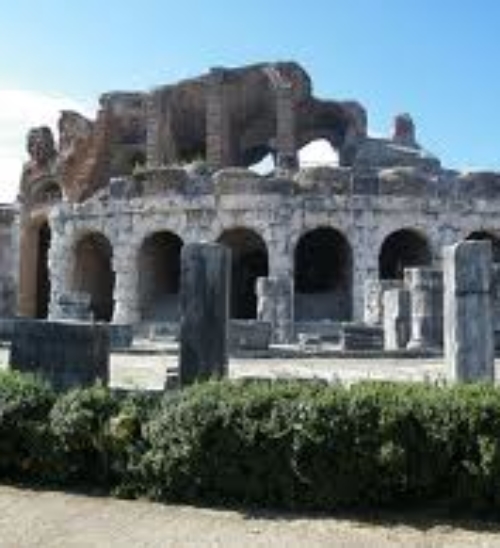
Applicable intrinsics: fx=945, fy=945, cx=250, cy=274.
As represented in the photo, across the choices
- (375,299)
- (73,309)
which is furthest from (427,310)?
(73,309)

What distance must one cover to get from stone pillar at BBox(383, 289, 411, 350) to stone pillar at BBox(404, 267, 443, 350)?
0.72 metres

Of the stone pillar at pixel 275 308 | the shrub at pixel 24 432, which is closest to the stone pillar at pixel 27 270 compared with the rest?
the stone pillar at pixel 275 308

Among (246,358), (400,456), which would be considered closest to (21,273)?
(246,358)

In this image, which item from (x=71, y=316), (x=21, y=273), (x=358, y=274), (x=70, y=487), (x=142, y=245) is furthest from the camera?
(x=21, y=273)

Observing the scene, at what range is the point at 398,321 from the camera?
21.6 m

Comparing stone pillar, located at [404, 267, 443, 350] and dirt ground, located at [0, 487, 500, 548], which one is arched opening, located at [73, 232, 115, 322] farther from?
dirt ground, located at [0, 487, 500, 548]

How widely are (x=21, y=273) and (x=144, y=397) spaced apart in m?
31.7

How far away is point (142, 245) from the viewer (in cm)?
3344

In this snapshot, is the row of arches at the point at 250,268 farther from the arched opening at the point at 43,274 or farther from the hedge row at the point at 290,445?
the hedge row at the point at 290,445

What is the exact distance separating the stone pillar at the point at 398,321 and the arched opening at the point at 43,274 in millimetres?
21977

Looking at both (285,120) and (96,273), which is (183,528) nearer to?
(96,273)

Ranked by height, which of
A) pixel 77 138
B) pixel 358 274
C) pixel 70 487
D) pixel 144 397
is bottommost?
pixel 70 487

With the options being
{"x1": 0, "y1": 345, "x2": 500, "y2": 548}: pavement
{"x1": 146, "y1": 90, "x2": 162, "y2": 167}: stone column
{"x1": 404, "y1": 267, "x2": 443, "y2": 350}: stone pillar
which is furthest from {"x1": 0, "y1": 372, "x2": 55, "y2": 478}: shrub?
{"x1": 146, "y1": 90, "x2": 162, "y2": 167}: stone column

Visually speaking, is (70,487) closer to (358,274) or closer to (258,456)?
(258,456)
